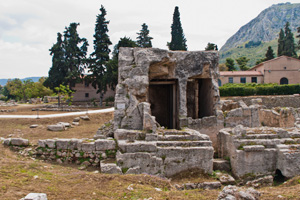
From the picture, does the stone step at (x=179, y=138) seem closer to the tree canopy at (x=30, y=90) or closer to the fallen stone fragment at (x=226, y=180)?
the fallen stone fragment at (x=226, y=180)

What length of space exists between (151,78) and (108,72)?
56.3ft

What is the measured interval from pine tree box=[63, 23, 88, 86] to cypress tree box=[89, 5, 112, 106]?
3.08m

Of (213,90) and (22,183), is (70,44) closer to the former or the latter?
(213,90)

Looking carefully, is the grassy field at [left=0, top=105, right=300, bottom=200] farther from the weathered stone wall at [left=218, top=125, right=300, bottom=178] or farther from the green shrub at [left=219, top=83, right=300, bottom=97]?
the green shrub at [left=219, top=83, right=300, bottom=97]

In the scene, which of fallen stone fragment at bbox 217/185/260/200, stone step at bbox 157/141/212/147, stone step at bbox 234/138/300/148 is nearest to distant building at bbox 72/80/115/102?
stone step at bbox 157/141/212/147

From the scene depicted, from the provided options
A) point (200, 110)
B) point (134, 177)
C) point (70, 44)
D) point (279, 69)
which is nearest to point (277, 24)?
point (279, 69)

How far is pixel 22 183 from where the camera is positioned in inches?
234

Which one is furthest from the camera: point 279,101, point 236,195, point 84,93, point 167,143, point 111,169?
point 84,93

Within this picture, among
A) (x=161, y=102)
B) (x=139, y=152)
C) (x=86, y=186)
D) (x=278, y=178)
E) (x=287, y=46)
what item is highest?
(x=287, y=46)

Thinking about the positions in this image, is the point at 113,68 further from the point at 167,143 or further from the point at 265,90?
the point at 167,143

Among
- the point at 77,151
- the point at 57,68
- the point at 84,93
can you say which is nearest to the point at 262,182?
the point at 77,151

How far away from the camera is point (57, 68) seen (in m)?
34.1

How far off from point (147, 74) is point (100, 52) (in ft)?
68.0

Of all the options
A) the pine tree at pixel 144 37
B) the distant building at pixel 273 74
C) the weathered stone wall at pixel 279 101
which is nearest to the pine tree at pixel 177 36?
the pine tree at pixel 144 37
